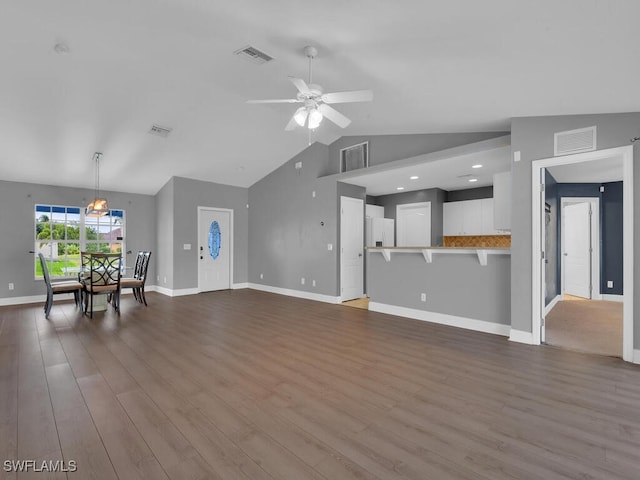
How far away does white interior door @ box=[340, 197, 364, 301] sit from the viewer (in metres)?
6.41

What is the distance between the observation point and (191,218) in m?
7.43

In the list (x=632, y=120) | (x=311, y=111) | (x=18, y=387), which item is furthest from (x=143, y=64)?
(x=632, y=120)

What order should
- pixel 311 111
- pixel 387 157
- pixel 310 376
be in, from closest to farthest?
pixel 310 376 → pixel 311 111 → pixel 387 157

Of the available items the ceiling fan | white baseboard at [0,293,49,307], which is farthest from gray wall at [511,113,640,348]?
white baseboard at [0,293,49,307]

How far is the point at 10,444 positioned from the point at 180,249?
→ 18.5 feet

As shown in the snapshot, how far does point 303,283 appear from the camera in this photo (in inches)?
276

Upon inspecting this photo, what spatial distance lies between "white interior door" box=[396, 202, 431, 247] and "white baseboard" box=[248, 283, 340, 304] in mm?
2527

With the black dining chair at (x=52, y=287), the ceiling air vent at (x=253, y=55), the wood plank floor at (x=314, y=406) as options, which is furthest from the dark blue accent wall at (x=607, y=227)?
the black dining chair at (x=52, y=287)

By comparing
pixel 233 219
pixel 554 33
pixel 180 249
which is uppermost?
pixel 554 33

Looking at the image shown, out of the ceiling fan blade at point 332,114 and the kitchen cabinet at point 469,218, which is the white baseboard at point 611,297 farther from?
the ceiling fan blade at point 332,114

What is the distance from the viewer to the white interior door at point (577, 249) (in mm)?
6734

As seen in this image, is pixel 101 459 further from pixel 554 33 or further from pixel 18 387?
pixel 554 33

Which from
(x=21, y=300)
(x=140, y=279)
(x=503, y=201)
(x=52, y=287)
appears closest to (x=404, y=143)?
(x=503, y=201)

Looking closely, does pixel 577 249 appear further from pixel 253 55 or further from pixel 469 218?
pixel 253 55
